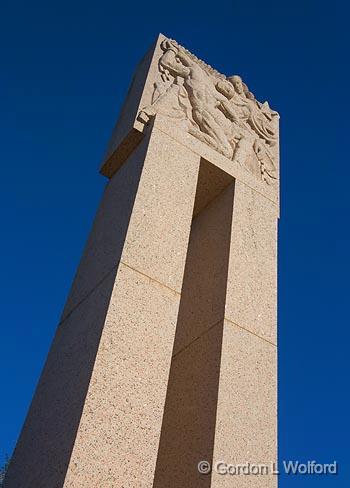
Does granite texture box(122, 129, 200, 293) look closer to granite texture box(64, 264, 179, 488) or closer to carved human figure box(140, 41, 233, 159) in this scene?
granite texture box(64, 264, 179, 488)

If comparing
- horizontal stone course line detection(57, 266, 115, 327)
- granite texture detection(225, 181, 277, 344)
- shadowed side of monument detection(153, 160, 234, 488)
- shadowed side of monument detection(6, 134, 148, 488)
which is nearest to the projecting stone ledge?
granite texture detection(225, 181, 277, 344)

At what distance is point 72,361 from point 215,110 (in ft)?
12.0

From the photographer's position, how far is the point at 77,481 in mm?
2756

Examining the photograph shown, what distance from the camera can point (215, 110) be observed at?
6199 mm

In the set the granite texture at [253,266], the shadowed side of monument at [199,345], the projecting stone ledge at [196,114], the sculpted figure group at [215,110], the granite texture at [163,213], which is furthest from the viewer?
the sculpted figure group at [215,110]

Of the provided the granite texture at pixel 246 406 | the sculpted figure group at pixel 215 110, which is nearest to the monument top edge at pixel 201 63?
the sculpted figure group at pixel 215 110

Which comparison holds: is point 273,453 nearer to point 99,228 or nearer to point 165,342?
point 165,342

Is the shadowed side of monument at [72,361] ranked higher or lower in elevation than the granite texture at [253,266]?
lower

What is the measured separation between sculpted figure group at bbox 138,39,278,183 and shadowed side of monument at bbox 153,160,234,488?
22.0 inches

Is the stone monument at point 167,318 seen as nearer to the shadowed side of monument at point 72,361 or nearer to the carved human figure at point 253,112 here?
the shadowed side of monument at point 72,361

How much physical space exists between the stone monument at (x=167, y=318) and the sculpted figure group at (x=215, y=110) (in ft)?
0.08

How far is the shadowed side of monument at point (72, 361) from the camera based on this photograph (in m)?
3.06

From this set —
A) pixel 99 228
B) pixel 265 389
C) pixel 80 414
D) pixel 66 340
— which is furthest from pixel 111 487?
pixel 99 228

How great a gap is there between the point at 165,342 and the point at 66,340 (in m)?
0.79
